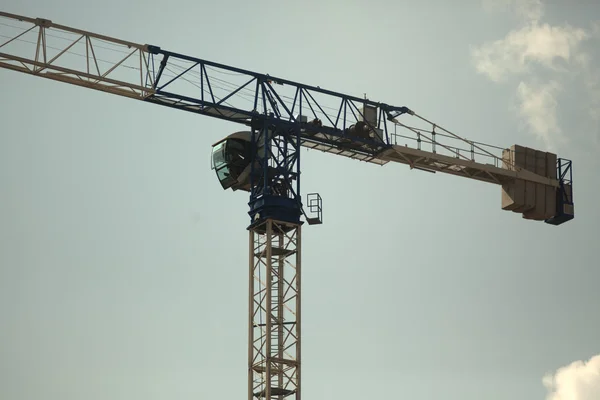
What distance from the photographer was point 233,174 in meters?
77.1

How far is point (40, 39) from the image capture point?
70.6 meters

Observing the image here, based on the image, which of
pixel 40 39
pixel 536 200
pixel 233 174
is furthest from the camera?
pixel 536 200

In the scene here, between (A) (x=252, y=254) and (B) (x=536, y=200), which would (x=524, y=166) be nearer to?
(B) (x=536, y=200)

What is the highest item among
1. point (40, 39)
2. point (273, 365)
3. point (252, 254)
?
point (40, 39)

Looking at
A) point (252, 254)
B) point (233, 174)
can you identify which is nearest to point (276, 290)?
point (252, 254)

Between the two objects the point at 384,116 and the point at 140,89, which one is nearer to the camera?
the point at 140,89

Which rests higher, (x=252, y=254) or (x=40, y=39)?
(x=40, y=39)

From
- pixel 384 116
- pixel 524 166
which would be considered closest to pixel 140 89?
pixel 384 116

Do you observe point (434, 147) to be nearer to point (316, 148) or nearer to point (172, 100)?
point (316, 148)

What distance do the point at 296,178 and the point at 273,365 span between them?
10.6 metres

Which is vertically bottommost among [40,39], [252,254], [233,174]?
[252,254]

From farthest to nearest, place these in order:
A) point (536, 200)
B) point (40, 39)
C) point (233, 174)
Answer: point (536, 200), point (233, 174), point (40, 39)

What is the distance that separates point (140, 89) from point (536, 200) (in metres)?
27.9

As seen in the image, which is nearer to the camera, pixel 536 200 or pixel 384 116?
pixel 384 116
